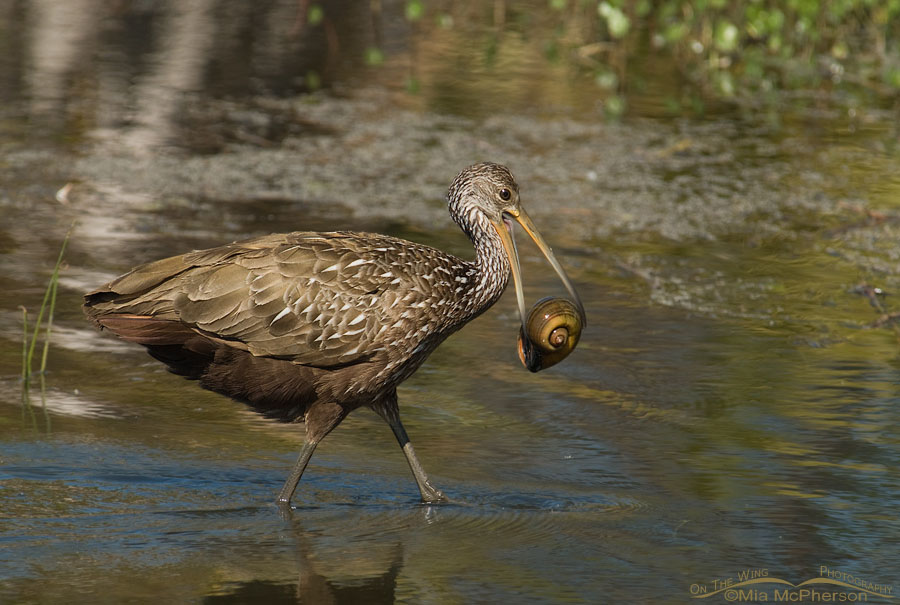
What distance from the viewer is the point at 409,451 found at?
6.14m

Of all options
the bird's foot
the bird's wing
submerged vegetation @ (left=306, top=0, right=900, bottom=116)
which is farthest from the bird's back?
submerged vegetation @ (left=306, top=0, right=900, bottom=116)

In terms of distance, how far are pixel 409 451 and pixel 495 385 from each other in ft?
4.97

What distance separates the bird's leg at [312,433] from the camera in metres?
5.97

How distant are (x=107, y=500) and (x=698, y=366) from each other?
3.36m

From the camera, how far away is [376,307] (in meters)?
5.89

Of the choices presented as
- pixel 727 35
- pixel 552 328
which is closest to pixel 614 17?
pixel 727 35

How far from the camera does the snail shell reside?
623cm

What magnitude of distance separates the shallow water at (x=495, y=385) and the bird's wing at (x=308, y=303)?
688mm

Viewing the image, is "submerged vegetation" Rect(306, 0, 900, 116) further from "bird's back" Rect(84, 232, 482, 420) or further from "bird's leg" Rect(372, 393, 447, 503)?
"bird's back" Rect(84, 232, 482, 420)

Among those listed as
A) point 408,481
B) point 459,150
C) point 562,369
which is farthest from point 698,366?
point 459,150

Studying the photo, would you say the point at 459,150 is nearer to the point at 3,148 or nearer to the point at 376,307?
the point at 3,148

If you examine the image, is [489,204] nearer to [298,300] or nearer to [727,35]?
[298,300]

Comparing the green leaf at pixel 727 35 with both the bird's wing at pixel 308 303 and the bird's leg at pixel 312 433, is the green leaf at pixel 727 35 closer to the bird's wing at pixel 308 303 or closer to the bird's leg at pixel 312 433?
the bird's wing at pixel 308 303

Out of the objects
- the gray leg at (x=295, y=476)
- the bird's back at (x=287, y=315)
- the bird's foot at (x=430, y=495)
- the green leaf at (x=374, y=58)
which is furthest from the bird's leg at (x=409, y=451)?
the green leaf at (x=374, y=58)
